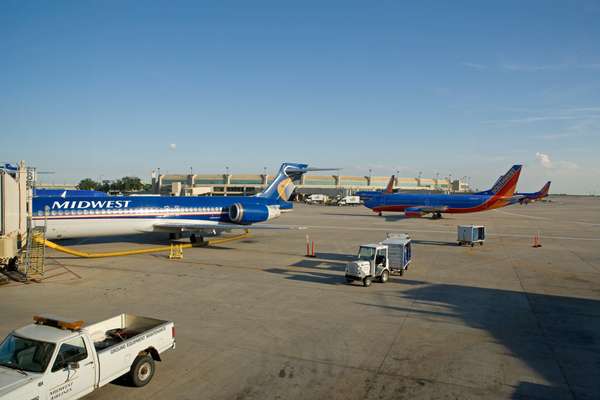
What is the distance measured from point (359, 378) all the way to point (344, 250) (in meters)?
19.2

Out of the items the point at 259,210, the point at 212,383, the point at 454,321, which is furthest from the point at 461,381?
the point at 259,210

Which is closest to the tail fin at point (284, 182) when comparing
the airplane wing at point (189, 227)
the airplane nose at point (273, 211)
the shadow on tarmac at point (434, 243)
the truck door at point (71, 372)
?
the airplane nose at point (273, 211)

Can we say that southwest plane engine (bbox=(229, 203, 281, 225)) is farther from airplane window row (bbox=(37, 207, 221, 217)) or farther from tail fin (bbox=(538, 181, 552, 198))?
tail fin (bbox=(538, 181, 552, 198))

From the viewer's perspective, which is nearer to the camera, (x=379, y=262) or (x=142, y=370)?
(x=142, y=370)

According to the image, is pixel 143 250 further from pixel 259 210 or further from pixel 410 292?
pixel 410 292

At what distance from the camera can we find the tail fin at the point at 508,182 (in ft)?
163

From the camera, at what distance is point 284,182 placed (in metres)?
36.6

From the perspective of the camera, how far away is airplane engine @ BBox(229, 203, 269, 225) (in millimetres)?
31672

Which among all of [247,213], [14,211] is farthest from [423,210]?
[14,211]

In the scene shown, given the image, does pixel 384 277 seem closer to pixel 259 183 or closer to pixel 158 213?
pixel 158 213

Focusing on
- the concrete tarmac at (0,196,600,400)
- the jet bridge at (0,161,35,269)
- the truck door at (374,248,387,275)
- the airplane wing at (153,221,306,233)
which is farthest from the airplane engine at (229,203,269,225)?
the truck door at (374,248,387,275)

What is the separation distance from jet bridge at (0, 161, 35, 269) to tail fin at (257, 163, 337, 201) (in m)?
19.4

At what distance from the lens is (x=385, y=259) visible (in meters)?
19.4

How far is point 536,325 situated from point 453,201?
→ 43820 millimetres
